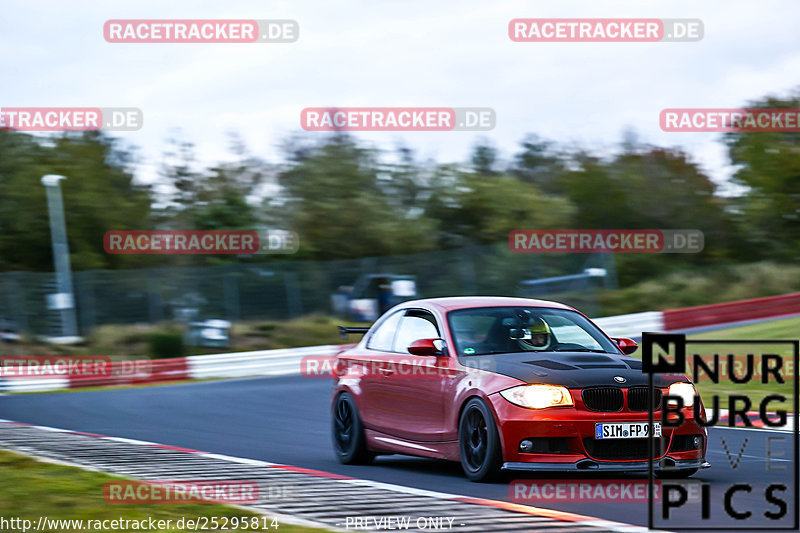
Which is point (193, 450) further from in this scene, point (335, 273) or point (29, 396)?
point (335, 273)

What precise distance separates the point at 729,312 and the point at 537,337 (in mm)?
20912

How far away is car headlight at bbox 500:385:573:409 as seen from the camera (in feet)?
26.7

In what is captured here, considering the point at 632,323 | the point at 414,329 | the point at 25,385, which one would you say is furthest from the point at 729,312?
the point at 414,329

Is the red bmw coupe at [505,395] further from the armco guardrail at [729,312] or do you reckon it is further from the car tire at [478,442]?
the armco guardrail at [729,312]

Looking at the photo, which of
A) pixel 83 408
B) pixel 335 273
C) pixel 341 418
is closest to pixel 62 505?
pixel 341 418

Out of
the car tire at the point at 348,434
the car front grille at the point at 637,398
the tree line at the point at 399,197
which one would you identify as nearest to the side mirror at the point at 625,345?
the car front grille at the point at 637,398

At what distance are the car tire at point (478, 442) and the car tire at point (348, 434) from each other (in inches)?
70.6

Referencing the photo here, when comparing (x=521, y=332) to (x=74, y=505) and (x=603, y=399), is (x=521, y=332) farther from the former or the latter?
(x=74, y=505)

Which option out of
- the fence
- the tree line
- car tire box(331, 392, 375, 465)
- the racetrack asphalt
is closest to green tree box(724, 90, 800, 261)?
the tree line

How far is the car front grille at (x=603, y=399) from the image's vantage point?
8.13 meters

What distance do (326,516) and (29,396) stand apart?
16.3m

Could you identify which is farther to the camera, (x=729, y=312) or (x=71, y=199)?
(x=71, y=199)

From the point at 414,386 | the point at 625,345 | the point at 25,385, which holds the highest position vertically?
the point at 625,345

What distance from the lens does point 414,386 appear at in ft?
31.2
